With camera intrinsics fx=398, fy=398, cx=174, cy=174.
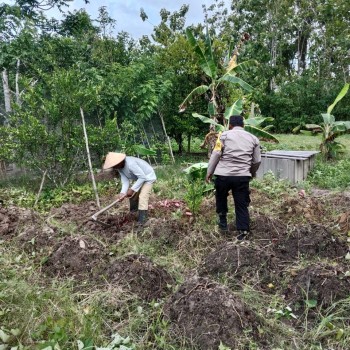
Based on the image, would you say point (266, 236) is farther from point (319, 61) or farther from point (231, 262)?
point (319, 61)

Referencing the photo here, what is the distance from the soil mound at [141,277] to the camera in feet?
11.7

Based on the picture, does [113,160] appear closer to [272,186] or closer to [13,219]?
[13,219]

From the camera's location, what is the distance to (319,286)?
3.42 metres

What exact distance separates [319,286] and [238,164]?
1.81 metres

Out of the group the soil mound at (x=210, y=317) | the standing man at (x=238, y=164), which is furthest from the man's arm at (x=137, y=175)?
the soil mound at (x=210, y=317)

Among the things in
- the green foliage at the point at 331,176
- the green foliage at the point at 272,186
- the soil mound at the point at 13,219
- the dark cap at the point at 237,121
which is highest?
the dark cap at the point at 237,121

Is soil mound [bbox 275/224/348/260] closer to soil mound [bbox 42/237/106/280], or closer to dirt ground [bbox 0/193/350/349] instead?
dirt ground [bbox 0/193/350/349]

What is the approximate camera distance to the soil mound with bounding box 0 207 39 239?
5176 millimetres

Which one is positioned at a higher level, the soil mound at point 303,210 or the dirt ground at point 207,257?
the dirt ground at point 207,257

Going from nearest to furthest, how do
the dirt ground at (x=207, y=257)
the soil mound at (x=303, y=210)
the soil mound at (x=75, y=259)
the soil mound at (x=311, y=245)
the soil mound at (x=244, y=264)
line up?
the dirt ground at (x=207, y=257) → the soil mound at (x=244, y=264) → the soil mound at (x=75, y=259) → the soil mound at (x=311, y=245) → the soil mound at (x=303, y=210)

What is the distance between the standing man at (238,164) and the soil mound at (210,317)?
1.73 meters

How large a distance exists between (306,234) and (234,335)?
2124 millimetres

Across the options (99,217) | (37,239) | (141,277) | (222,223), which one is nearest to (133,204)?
(99,217)

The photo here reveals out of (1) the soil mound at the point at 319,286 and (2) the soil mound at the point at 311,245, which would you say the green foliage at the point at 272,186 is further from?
(1) the soil mound at the point at 319,286
